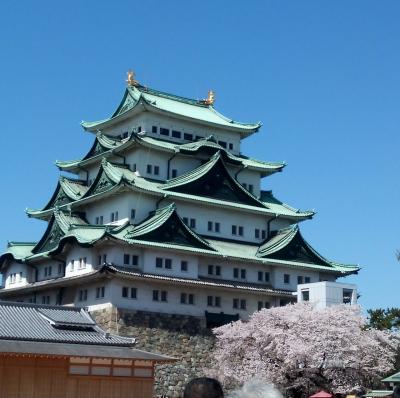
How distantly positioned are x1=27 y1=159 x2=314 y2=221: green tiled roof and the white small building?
792 centimetres

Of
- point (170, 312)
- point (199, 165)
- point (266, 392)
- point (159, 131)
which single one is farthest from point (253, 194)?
point (266, 392)

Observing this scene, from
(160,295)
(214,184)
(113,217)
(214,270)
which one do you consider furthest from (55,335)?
(214,184)

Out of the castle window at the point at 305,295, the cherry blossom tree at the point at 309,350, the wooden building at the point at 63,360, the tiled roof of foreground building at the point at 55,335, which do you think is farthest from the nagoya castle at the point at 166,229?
the wooden building at the point at 63,360

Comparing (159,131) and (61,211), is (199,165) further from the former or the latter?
(61,211)

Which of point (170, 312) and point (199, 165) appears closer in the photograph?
point (170, 312)

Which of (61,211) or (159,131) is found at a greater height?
(159,131)

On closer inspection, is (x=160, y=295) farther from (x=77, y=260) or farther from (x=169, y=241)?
(x=77, y=260)

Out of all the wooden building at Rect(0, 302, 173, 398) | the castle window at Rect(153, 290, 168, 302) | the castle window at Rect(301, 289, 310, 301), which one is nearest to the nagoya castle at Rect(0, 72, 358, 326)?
the castle window at Rect(153, 290, 168, 302)

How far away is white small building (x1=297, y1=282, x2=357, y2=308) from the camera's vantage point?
51.7m

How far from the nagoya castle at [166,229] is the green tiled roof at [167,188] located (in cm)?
10

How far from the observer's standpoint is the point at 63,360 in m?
35.8

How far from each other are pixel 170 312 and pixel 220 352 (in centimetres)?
449

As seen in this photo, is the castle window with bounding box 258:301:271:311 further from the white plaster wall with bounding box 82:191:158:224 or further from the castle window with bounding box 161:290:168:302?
the white plaster wall with bounding box 82:191:158:224

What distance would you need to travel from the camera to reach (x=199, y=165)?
5869 centimetres
